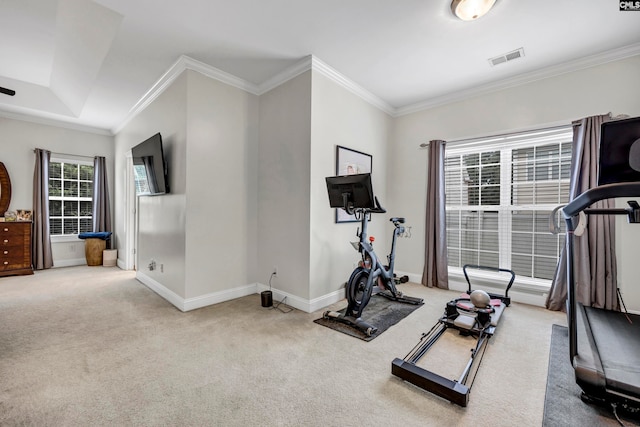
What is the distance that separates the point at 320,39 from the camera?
2840 mm

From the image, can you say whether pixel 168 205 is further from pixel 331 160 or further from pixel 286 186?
pixel 331 160

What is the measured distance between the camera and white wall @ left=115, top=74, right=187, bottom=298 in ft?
10.8

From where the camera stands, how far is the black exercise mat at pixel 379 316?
2.67 metres

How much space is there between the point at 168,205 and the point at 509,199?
182 inches

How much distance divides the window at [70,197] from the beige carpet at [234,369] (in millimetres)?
2988

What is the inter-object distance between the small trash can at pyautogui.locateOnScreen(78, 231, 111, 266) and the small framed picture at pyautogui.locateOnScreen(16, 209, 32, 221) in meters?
0.82

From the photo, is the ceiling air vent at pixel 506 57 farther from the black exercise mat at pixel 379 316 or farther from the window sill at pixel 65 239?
the window sill at pixel 65 239

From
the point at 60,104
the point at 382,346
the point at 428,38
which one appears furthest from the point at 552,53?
the point at 60,104

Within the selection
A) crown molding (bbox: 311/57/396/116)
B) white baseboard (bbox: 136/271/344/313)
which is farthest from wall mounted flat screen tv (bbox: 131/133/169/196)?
crown molding (bbox: 311/57/396/116)

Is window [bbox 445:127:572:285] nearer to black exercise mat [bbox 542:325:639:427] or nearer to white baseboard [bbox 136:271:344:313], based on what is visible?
black exercise mat [bbox 542:325:639:427]

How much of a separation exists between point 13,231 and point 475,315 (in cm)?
718

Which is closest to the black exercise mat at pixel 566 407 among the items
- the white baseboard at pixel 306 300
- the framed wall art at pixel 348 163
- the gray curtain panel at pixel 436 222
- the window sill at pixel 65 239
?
the gray curtain panel at pixel 436 222

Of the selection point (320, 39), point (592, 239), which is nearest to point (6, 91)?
point (320, 39)

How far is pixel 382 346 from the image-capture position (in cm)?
240
